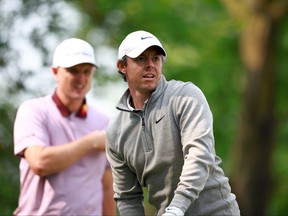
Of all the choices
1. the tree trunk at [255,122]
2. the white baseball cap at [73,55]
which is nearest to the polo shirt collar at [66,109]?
the white baseball cap at [73,55]

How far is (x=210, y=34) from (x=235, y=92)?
282 centimetres

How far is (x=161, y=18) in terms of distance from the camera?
891 inches

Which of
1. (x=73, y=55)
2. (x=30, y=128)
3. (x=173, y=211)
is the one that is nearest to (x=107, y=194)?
(x=30, y=128)

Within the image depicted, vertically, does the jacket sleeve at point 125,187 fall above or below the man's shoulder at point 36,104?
below

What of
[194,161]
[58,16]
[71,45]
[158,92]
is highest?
[58,16]

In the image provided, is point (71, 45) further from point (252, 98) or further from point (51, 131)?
point (252, 98)

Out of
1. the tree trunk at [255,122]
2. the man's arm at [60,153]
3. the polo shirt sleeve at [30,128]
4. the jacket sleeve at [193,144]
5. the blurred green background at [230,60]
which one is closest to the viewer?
the jacket sleeve at [193,144]

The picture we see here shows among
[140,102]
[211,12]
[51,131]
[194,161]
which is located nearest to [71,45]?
[51,131]

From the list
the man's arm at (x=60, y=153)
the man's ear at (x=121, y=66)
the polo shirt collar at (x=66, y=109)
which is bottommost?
the man's arm at (x=60, y=153)

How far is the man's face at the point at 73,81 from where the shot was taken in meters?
7.90

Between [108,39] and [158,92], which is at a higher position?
[108,39]

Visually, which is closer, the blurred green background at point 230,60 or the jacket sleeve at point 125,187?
the jacket sleeve at point 125,187

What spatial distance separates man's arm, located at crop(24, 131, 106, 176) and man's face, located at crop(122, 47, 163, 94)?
157 cm

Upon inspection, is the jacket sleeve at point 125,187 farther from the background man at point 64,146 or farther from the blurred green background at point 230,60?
Result: the blurred green background at point 230,60
